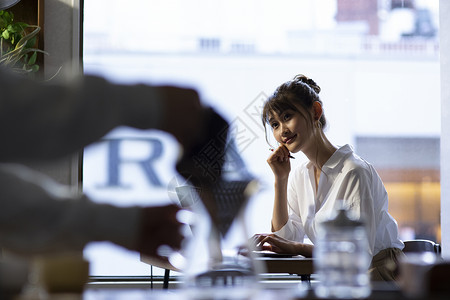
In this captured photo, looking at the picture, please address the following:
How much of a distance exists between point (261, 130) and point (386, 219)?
177 cm

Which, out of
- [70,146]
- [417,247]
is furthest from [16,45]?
[70,146]

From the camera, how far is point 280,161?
3.31m

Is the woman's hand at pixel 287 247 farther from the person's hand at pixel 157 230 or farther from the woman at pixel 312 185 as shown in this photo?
the person's hand at pixel 157 230

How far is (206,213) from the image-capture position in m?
1.03

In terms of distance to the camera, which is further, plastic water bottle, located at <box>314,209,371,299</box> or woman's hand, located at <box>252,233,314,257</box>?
woman's hand, located at <box>252,233,314,257</box>

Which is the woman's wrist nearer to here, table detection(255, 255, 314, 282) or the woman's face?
the woman's face

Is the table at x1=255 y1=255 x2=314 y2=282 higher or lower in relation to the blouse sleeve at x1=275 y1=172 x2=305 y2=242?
lower

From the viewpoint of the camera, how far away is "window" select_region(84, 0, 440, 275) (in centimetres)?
453

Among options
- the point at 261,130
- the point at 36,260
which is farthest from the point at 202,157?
the point at 261,130

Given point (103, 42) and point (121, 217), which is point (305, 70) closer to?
point (103, 42)

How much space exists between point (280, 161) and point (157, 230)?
2.32m

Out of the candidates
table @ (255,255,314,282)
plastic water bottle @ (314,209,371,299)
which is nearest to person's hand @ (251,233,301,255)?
table @ (255,255,314,282)

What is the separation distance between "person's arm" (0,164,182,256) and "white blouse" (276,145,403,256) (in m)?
1.83

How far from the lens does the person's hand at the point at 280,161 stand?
3.30 metres
